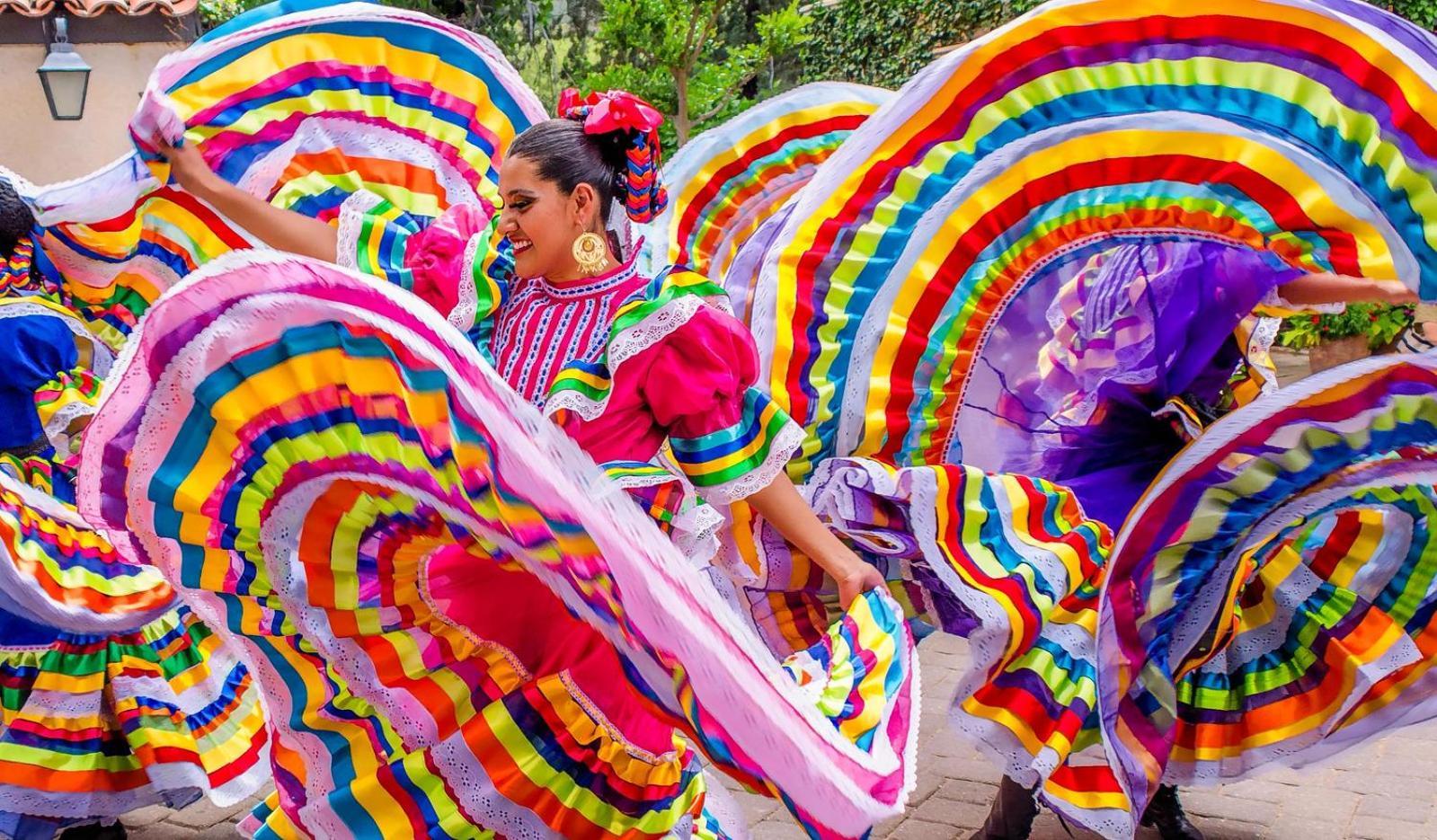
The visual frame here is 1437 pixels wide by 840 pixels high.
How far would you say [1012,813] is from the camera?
3359 millimetres

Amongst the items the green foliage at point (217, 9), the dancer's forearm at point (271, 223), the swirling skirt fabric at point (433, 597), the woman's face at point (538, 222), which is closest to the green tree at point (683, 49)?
the green foliage at point (217, 9)

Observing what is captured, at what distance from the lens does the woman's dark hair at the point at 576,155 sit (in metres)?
2.40

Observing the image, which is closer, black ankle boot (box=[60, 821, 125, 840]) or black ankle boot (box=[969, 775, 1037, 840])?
black ankle boot (box=[969, 775, 1037, 840])

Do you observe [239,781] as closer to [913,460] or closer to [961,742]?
[913,460]

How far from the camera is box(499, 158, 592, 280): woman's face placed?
238cm

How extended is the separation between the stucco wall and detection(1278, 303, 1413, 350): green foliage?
749 centimetres

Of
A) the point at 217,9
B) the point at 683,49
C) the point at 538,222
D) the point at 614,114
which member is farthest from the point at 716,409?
the point at 217,9

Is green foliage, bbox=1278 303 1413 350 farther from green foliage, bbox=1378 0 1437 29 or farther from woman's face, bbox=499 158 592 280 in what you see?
woman's face, bbox=499 158 592 280

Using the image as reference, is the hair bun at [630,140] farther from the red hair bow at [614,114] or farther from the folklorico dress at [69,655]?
the folklorico dress at [69,655]

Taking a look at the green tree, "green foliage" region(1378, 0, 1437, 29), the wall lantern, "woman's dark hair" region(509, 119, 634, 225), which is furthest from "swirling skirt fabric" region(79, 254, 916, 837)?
"green foliage" region(1378, 0, 1437, 29)

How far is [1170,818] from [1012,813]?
45 cm

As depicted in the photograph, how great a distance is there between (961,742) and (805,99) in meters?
1.97

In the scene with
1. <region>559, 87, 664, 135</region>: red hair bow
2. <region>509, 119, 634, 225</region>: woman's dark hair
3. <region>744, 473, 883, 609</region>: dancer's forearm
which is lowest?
<region>744, 473, 883, 609</region>: dancer's forearm

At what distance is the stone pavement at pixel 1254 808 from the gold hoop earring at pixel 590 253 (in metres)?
1.89
